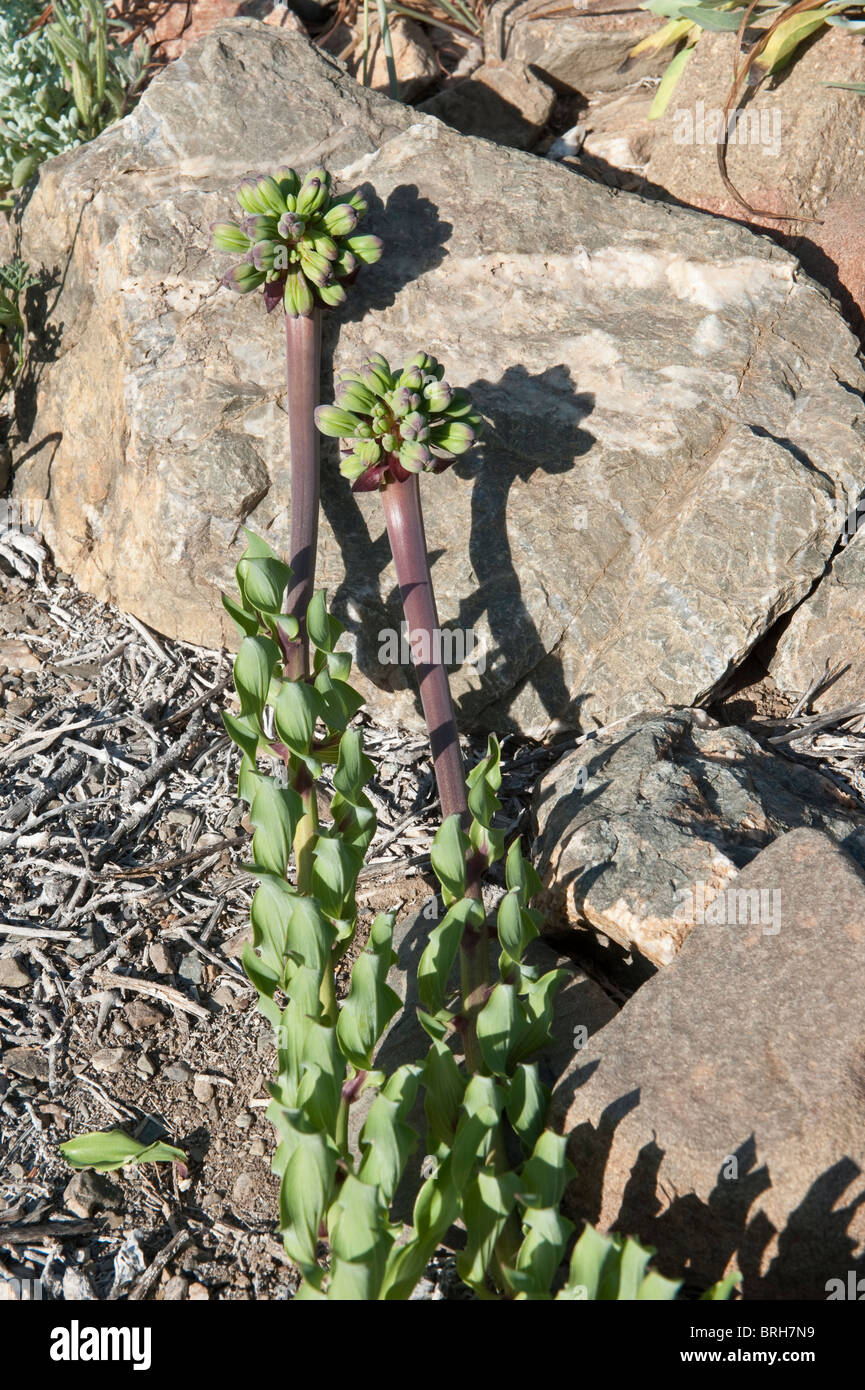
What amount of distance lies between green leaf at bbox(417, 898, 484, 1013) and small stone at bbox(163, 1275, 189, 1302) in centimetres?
72

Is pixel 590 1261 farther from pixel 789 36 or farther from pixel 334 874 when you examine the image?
pixel 789 36

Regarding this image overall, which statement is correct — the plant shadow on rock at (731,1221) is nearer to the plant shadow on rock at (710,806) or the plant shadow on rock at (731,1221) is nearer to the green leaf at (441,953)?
the green leaf at (441,953)

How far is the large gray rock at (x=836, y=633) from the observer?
10.9ft

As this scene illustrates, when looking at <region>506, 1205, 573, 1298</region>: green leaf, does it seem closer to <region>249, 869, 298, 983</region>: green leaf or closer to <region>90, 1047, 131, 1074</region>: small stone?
<region>249, 869, 298, 983</region>: green leaf

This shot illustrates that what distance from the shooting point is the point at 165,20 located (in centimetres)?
494

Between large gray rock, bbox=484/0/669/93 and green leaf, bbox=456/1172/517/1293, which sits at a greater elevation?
large gray rock, bbox=484/0/669/93

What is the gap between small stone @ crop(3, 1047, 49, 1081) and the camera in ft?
8.31

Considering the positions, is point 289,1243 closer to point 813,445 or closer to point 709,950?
point 709,950

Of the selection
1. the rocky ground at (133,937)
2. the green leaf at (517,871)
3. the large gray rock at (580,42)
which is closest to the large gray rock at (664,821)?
the green leaf at (517,871)

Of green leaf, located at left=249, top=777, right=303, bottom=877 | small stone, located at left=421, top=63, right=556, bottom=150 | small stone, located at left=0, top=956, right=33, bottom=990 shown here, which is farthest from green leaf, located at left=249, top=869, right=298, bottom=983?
small stone, located at left=421, top=63, right=556, bottom=150

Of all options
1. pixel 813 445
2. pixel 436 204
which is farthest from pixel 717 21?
pixel 813 445

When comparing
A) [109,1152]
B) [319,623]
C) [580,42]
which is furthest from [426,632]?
[580,42]

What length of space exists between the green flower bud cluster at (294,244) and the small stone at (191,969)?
1759 millimetres
